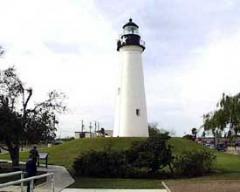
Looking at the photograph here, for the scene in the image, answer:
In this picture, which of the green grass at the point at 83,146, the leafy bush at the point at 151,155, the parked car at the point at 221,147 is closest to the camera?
the leafy bush at the point at 151,155

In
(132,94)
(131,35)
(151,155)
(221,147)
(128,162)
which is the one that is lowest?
(128,162)

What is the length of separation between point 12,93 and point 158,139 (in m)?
10.2

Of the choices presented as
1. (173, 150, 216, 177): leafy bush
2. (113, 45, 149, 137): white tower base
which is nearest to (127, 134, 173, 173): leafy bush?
(173, 150, 216, 177): leafy bush

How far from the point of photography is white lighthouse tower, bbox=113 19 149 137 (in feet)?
172

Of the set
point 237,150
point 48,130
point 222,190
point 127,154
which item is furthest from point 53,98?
point 237,150

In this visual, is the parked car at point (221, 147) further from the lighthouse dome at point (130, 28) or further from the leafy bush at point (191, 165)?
the leafy bush at point (191, 165)

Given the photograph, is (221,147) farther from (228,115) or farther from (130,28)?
(228,115)

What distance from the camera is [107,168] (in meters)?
29.3

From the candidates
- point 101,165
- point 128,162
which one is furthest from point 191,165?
point 101,165

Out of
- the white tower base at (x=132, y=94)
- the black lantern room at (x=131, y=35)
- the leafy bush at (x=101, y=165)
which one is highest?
the black lantern room at (x=131, y=35)

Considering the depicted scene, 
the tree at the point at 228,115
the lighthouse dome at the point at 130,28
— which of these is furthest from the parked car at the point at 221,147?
the tree at the point at 228,115

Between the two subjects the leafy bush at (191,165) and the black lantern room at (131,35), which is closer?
the leafy bush at (191,165)

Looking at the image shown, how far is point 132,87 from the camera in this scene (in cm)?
5250

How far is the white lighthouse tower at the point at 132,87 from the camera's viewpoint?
5250 cm
